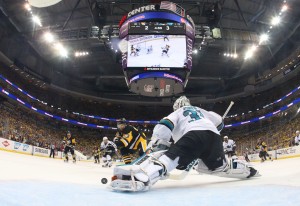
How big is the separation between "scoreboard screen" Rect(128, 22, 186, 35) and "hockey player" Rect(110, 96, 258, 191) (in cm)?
1100

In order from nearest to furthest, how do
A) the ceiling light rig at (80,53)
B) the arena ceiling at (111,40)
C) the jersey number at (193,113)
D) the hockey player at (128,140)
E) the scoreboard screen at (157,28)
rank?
the jersey number at (193,113)
the hockey player at (128,140)
the scoreboard screen at (157,28)
the arena ceiling at (111,40)
the ceiling light rig at (80,53)

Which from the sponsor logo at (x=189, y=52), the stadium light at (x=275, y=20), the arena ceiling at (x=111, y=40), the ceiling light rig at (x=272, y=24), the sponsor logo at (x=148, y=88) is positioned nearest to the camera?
the sponsor logo at (x=189, y=52)

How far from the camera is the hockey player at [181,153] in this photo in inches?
106

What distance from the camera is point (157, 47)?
45.9 feet

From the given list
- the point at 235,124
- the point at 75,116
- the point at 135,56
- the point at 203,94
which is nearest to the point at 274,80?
the point at 235,124

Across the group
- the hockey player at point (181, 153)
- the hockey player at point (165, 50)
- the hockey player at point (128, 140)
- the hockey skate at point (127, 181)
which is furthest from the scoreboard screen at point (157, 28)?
the hockey skate at point (127, 181)

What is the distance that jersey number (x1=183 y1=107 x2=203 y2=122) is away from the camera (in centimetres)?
340

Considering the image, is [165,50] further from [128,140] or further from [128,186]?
[128,186]

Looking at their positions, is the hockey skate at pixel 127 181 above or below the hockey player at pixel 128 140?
below

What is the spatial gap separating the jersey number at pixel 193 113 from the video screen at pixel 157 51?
34.2 feet

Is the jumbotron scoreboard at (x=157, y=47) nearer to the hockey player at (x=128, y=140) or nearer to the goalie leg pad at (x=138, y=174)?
the hockey player at (x=128, y=140)

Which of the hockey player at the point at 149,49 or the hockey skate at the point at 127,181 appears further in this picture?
the hockey player at the point at 149,49

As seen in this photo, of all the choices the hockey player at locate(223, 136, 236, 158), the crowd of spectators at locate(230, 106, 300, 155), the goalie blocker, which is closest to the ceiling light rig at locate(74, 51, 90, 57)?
the crowd of spectators at locate(230, 106, 300, 155)

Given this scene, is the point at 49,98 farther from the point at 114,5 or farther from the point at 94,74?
the point at 114,5
